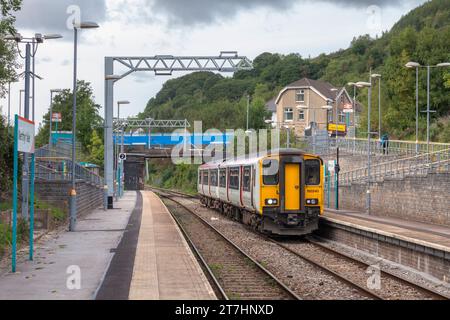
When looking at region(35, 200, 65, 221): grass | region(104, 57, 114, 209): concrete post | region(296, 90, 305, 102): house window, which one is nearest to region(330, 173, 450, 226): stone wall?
region(104, 57, 114, 209): concrete post

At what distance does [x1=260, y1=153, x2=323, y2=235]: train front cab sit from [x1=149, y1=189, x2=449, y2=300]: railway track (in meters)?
0.73

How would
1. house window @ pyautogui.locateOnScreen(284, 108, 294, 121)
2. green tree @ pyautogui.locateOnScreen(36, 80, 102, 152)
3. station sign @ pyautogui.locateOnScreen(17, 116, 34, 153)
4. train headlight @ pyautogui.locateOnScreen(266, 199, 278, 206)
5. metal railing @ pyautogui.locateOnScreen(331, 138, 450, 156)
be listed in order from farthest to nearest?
house window @ pyautogui.locateOnScreen(284, 108, 294, 121), green tree @ pyautogui.locateOnScreen(36, 80, 102, 152), metal railing @ pyautogui.locateOnScreen(331, 138, 450, 156), train headlight @ pyautogui.locateOnScreen(266, 199, 278, 206), station sign @ pyautogui.locateOnScreen(17, 116, 34, 153)

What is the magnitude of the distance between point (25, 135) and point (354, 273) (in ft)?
26.2

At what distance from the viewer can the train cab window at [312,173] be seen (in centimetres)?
2359

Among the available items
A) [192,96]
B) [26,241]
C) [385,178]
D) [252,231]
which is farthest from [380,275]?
[192,96]

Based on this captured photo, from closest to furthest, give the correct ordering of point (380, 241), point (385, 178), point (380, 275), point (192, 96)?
point (380, 275), point (380, 241), point (385, 178), point (192, 96)

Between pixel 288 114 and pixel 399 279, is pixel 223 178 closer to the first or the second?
pixel 399 279

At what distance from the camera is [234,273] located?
16.2 metres

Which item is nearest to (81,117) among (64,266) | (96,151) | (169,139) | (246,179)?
(96,151)

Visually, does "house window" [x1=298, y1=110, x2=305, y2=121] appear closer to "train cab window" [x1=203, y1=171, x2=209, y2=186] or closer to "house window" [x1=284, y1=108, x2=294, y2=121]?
"house window" [x1=284, y1=108, x2=294, y2=121]

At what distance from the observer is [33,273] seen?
1477cm

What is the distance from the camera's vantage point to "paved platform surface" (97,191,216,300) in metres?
12.3

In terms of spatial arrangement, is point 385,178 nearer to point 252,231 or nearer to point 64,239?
point 252,231
